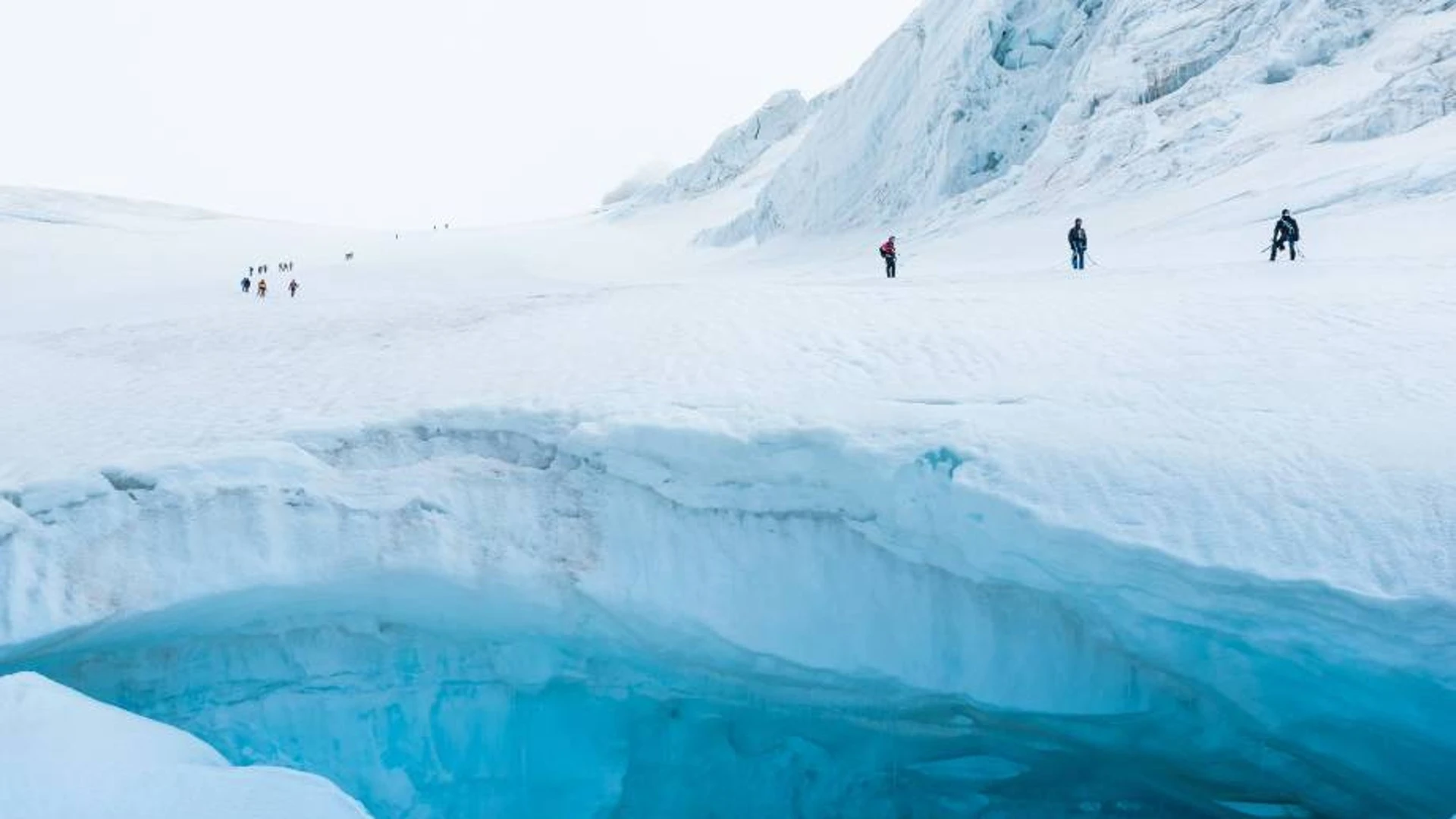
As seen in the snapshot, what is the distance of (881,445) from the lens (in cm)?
670

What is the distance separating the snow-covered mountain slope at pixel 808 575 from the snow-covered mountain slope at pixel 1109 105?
553 inches

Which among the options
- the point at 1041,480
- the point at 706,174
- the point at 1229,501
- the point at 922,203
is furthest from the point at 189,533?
the point at 706,174

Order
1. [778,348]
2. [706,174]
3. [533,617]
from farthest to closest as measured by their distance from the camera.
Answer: [706,174], [778,348], [533,617]

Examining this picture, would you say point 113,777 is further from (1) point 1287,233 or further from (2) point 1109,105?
(2) point 1109,105

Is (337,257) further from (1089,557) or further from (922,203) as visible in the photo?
(1089,557)

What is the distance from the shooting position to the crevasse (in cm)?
654

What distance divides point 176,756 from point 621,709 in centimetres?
287

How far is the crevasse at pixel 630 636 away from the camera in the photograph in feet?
21.4

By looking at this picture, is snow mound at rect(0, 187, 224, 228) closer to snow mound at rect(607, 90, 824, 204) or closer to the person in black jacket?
snow mound at rect(607, 90, 824, 204)

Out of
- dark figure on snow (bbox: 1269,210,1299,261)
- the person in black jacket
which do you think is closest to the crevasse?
dark figure on snow (bbox: 1269,210,1299,261)

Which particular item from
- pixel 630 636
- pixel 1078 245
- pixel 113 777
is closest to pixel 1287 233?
pixel 1078 245

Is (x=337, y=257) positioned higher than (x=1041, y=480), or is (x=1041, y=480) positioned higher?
(x=337, y=257)

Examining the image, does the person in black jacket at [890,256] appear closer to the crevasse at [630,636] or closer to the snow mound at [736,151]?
the crevasse at [630,636]

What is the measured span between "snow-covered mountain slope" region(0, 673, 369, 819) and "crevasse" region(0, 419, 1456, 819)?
115 centimetres
